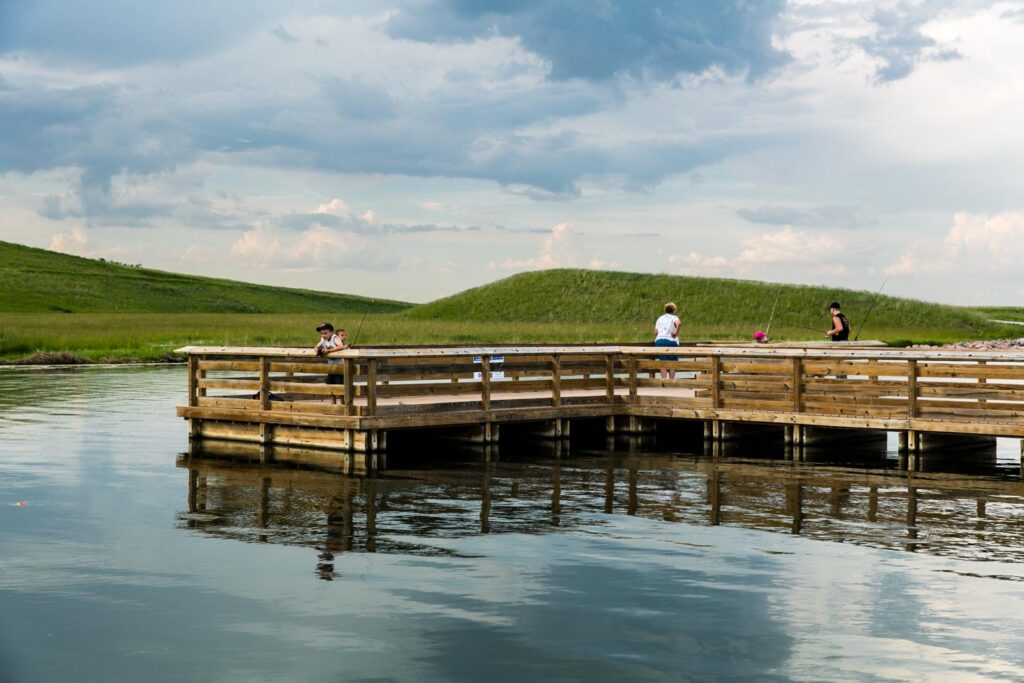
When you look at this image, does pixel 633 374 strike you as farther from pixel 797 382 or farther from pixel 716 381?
pixel 797 382

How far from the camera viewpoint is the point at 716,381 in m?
24.6

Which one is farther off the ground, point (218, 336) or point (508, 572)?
point (218, 336)

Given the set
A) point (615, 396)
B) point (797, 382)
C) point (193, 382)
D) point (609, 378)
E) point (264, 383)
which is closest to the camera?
point (264, 383)

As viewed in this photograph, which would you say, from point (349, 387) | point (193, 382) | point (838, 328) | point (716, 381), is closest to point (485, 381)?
point (349, 387)

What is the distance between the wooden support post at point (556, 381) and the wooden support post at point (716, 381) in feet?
9.73

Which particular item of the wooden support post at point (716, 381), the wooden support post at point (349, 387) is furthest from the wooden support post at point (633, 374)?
the wooden support post at point (349, 387)

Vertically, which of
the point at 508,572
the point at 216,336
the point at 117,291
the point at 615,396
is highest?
the point at 117,291

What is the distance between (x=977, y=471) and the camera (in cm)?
2050

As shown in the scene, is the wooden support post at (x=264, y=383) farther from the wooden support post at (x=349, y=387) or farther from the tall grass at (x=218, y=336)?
the tall grass at (x=218, y=336)

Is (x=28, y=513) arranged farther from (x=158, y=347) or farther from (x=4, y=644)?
(x=158, y=347)

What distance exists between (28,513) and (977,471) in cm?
1437

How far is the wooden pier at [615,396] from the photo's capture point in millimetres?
21797

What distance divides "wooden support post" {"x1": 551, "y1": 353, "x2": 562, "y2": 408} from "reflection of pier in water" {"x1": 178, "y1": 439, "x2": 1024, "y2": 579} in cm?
294

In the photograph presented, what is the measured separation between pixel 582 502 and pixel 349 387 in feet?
20.7
